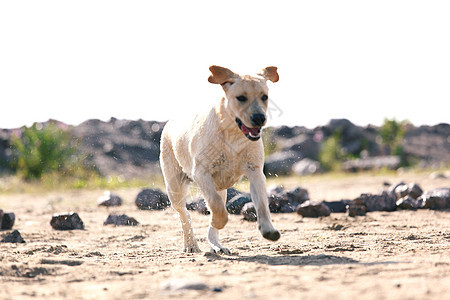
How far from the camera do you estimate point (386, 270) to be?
14.5 ft

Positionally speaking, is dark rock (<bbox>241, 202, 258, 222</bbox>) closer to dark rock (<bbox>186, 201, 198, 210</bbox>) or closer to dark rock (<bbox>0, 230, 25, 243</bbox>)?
dark rock (<bbox>186, 201, 198, 210</bbox>)

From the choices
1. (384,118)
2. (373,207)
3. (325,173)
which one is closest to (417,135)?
(384,118)

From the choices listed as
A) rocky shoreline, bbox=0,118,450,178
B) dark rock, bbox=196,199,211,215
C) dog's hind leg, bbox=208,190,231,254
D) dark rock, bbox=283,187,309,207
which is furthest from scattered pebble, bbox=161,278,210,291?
rocky shoreline, bbox=0,118,450,178

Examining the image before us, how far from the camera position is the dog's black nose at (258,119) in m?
5.43

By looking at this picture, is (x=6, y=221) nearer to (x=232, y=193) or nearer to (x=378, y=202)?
(x=232, y=193)

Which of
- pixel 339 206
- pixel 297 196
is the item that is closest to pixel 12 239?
pixel 339 206

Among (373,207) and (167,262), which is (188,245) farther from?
(373,207)

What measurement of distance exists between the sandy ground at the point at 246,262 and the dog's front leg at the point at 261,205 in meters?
0.25

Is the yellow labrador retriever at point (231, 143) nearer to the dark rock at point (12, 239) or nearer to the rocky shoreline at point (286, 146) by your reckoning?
the dark rock at point (12, 239)

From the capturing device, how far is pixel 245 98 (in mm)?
5637

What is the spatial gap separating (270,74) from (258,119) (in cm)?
98

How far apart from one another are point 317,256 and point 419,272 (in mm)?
1241

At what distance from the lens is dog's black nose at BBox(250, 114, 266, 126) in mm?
5426

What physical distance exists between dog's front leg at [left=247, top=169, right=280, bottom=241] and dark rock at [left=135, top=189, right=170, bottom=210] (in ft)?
20.9
